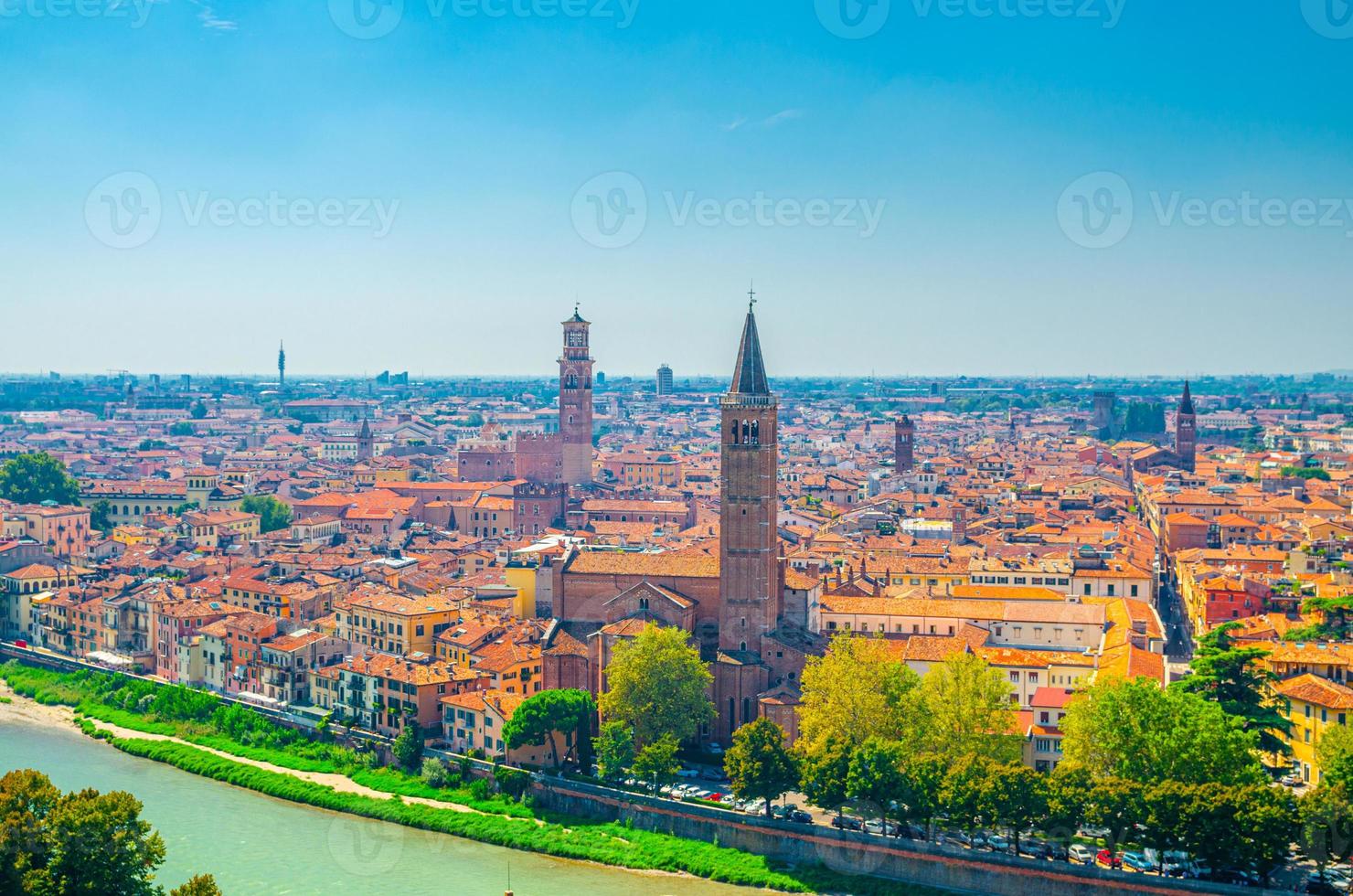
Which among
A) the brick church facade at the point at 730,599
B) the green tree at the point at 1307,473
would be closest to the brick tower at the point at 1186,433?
the green tree at the point at 1307,473

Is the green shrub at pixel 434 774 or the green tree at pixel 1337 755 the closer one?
the green tree at pixel 1337 755

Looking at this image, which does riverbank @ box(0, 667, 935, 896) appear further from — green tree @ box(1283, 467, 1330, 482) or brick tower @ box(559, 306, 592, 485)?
green tree @ box(1283, 467, 1330, 482)

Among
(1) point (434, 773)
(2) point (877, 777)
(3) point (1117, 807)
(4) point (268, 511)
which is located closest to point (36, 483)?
(4) point (268, 511)

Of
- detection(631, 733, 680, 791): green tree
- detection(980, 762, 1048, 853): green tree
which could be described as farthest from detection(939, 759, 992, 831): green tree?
detection(631, 733, 680, 791): green tree

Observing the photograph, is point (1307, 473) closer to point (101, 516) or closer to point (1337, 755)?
point (1337, 755)

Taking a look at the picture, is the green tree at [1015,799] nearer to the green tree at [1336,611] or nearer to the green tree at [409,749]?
the green tree at [1336,611]

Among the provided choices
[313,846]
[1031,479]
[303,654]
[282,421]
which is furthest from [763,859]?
[282,421]
